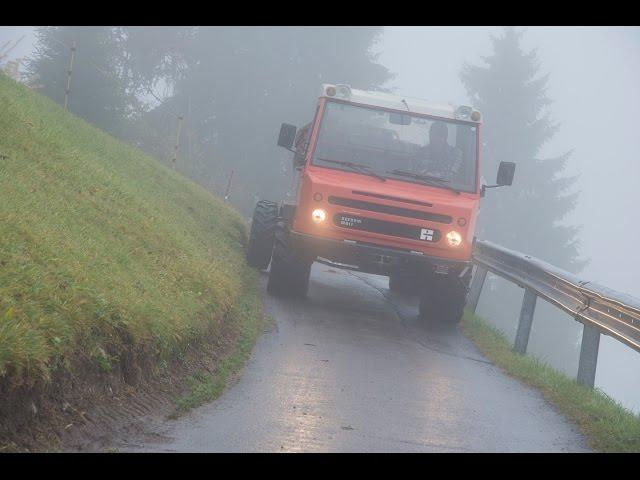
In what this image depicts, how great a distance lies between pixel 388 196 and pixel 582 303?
10.2 feet

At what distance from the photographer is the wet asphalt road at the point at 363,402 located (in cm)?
638

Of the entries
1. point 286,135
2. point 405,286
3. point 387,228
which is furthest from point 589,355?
point 405,286

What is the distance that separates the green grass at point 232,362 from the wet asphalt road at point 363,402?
10 cm

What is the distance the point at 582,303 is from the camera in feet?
33.7

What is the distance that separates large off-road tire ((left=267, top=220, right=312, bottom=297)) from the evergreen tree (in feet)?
141

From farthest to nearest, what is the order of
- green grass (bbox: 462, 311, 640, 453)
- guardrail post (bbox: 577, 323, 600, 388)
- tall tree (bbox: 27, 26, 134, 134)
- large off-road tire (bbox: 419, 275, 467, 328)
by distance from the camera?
→ tall tree (bbox: 27, 26, 134, 134) < large off-road tire (bbox: 419, 275, 467, 328) < guardrail post (bbox: 577, 323, 600, 388) < green grass (bbox: 462, 311, 640, 453)

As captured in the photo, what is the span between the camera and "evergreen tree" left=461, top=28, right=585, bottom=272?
55875 millimetres

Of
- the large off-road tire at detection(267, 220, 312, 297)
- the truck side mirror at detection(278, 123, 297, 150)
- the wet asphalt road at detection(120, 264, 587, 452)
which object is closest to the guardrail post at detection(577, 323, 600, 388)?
the wet asphalt road at detection(120, 264, 587, 452)

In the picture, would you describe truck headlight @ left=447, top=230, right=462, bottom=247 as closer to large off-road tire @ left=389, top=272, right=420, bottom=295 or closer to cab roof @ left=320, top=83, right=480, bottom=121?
cab roof @ left=320, top=83, right=480, bottom=121

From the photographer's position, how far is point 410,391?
8.52m

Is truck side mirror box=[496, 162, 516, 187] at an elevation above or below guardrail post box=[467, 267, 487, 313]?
above
